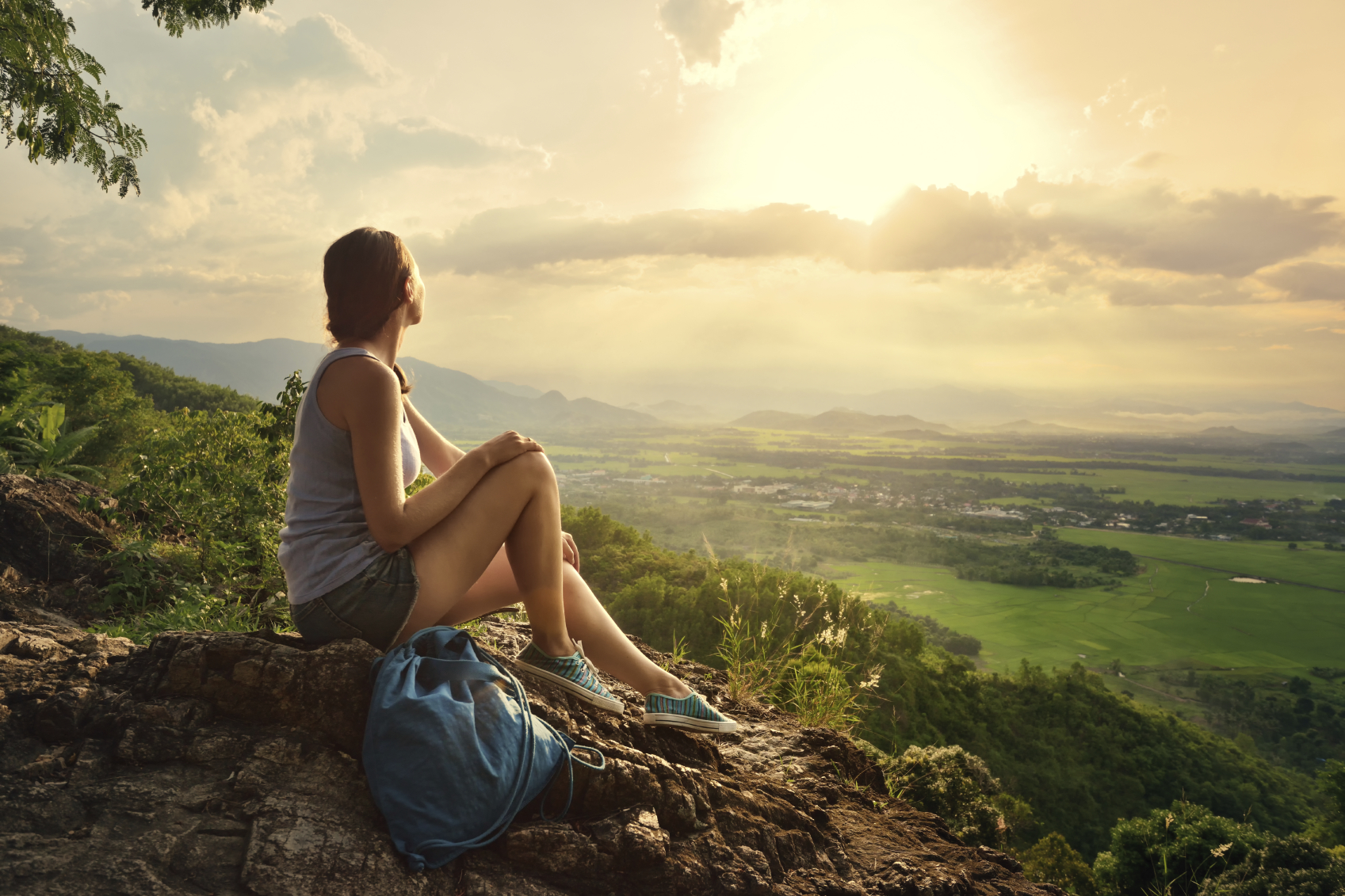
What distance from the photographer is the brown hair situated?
2459 millimetres

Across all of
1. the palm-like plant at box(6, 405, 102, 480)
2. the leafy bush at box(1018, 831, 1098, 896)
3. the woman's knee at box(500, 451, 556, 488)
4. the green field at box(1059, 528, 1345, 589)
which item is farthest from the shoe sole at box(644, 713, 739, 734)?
the green field at box(1059, 528, 1345, 589)

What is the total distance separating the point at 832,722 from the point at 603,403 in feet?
452

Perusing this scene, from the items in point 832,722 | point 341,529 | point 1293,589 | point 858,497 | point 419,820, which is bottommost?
point 1293,589

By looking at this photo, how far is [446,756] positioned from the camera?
1.95 metres

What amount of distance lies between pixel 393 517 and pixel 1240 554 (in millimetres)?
88239

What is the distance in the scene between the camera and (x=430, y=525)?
238cm

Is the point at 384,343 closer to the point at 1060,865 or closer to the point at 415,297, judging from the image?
the point at 415,297

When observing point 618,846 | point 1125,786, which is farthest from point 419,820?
point 1125,786

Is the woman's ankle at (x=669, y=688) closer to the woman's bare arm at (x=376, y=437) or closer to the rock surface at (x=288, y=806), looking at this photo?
the rock surface at (x=288, y=806)

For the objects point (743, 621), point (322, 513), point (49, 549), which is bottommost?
Answer: point (743, 621)

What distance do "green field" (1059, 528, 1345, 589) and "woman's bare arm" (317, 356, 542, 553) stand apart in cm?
7476

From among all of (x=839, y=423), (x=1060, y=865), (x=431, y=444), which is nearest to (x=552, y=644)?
(x=431, y=444)

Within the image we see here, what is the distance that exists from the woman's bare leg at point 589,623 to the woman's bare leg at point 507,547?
0.36 ft

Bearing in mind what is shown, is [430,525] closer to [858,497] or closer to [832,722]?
[832,722]
